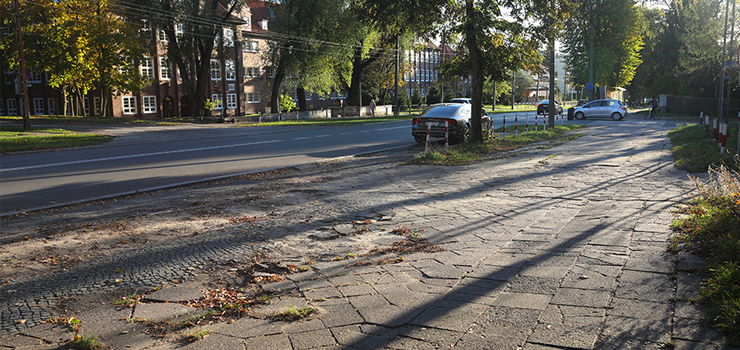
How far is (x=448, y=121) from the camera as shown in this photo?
18.4m

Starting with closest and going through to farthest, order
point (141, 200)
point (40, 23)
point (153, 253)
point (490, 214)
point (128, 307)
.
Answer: point (128, 307), point (153, 253), point (490, 214), point (141, 200), point (40, 23)

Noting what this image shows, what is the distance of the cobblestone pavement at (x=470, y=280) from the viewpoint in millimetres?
3533

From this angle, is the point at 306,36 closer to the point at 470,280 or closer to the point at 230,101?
the point at 230,101

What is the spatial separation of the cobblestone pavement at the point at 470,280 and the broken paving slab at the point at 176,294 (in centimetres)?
30

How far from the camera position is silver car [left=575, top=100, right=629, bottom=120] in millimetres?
40969

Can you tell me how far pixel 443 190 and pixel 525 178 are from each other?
2.33 m

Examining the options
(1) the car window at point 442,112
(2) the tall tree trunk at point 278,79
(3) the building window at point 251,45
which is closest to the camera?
(1) the car window at point 442,112

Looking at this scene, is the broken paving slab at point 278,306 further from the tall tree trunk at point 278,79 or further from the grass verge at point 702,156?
the tall tree trunk at point 278,79

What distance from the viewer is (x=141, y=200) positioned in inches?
360

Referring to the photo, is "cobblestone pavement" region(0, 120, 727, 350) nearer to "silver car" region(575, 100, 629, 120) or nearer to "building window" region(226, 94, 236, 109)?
"silver car" region(575, 100, 629, 120)

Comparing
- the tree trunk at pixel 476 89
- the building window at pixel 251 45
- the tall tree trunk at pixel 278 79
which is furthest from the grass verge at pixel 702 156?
the building window at pixel 251 45

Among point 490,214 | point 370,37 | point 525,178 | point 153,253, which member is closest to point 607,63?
point 370,37

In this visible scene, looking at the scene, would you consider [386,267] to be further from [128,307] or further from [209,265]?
[128,307]

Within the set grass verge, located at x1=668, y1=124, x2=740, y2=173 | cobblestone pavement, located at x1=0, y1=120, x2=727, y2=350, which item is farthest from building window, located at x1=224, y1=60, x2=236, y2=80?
cobblestone pavement, located at x1=0, y1=120, x2=727, y2=350
